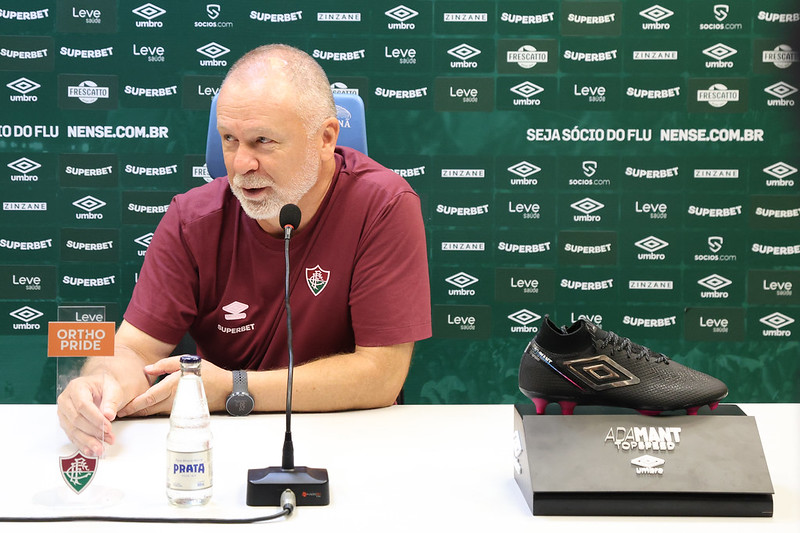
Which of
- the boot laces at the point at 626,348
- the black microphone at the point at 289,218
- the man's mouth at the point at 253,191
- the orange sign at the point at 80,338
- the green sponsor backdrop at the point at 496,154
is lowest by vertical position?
the green sponsor backdrop at the point at 496,154

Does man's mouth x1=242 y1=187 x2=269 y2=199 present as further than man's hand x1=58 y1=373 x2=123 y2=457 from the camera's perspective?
Yes

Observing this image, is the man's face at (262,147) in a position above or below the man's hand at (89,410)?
above

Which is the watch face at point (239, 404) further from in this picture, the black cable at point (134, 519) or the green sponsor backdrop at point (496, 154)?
the green sponsor backdrop at point (496, 154)

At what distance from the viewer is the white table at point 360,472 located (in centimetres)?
88

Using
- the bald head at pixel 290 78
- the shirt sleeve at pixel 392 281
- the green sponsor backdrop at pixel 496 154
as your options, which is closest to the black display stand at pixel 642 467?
the shirt sleeve at pixel 392 281

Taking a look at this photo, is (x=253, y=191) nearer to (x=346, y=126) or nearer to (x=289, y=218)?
(x=346, y=126)

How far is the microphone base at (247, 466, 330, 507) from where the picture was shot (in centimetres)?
91

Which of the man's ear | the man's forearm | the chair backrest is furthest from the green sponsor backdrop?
the man's forearm

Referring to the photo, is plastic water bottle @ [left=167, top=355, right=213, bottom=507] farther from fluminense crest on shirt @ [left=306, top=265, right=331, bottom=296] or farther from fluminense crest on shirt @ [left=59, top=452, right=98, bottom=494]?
fluminense crest on shirt @ [left=306, top=265, right=331, bottom=296]

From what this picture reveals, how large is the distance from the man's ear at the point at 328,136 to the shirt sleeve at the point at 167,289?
1.17ft

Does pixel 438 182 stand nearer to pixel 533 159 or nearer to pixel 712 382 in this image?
pixel 533 159

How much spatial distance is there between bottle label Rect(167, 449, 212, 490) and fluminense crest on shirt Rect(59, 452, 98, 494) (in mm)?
114

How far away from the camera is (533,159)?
341cm

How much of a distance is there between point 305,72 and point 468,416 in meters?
0.81
